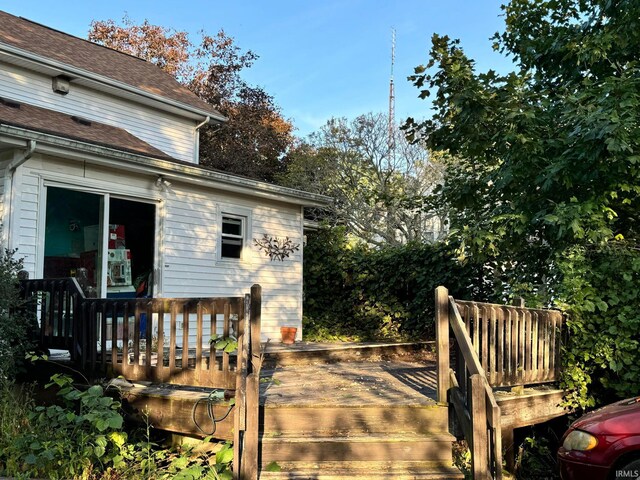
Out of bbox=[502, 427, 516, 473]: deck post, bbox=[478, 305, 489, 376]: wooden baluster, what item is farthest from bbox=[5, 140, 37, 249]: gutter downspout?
bbox=[502, 427, 516, 473]: deck post

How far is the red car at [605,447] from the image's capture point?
3998mm

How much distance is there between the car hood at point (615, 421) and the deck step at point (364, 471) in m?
1.17

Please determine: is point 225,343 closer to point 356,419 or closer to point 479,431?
point 356,419

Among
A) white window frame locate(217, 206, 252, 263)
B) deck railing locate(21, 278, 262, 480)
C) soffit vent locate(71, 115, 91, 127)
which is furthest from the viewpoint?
soffit vent locate(71, 115, 91, 127)

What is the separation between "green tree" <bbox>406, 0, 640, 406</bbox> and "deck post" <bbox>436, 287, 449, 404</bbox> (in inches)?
79.2

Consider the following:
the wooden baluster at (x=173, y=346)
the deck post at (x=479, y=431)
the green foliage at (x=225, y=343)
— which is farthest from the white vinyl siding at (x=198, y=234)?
the deck post at (x=479, y=431)

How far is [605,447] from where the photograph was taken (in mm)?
4090

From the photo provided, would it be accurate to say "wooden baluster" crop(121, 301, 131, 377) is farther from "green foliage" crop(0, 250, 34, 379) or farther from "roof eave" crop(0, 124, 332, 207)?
Answer: "roof eave" crop(0, 124, 332, 207)

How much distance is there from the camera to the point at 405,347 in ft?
28.6

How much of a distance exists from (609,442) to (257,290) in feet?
10.1

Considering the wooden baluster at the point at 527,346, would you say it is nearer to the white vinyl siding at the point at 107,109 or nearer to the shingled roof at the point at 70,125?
the shingled roof at the point at 70,125

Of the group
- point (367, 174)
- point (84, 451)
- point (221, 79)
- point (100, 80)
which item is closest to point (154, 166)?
point (100, 80)

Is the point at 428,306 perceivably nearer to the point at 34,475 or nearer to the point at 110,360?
the point at 110,360

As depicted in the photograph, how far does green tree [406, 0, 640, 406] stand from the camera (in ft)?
19.2
